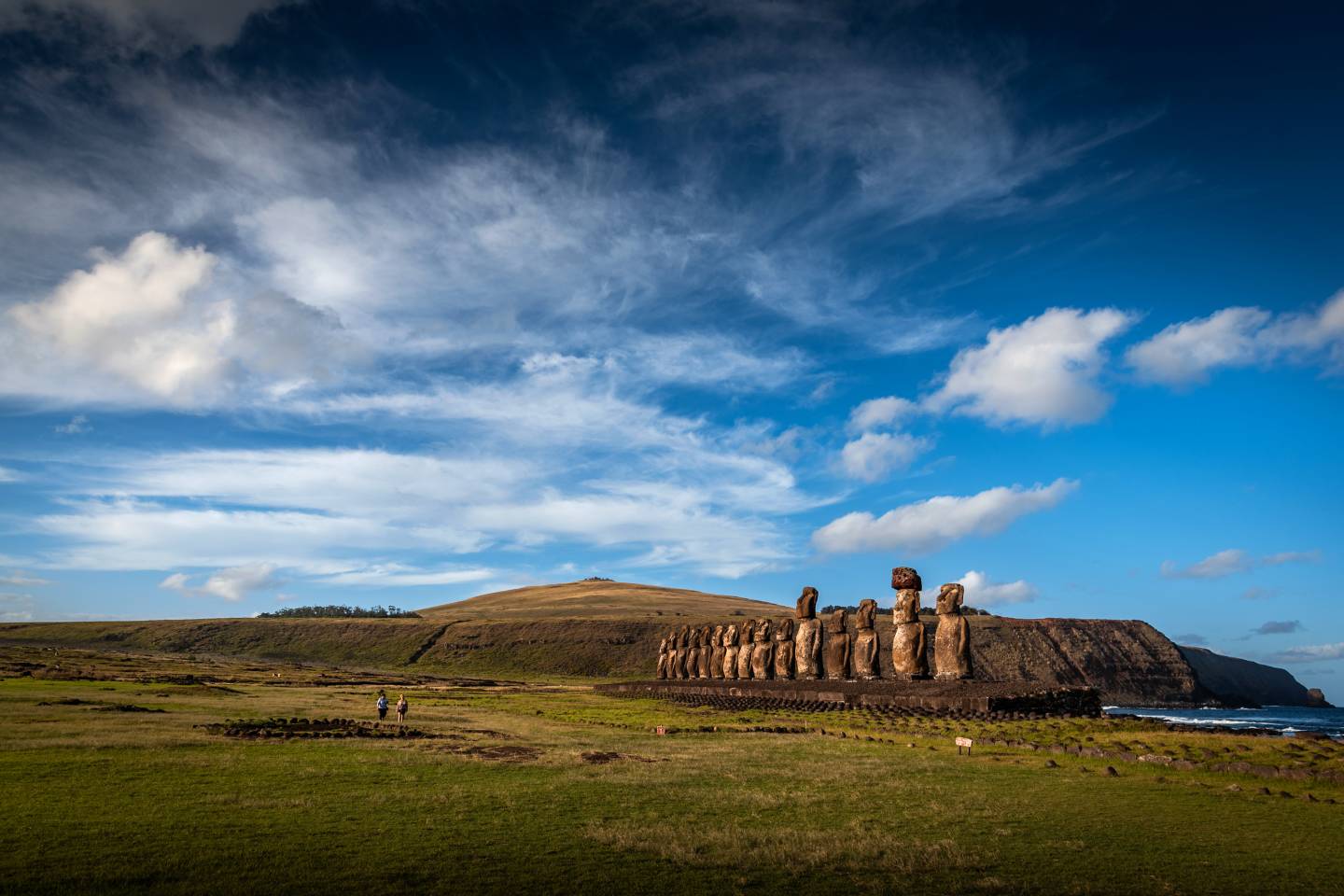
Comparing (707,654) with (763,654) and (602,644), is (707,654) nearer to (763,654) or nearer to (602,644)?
(763,654)

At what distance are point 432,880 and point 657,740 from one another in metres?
16.1

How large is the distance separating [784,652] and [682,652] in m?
16.9

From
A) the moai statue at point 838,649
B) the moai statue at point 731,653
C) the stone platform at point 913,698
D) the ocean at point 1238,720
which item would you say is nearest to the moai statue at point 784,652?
the stone platform at point 913,698

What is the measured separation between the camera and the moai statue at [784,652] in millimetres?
48188

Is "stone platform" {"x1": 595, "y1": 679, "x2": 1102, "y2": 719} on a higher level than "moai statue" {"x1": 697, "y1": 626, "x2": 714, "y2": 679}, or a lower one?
lower

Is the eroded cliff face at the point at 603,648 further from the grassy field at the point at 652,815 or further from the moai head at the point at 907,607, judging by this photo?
the grassy field at the point at 652,815

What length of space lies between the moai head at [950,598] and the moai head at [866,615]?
16.9 ft

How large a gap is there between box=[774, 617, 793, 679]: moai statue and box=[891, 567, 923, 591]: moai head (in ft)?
35.1

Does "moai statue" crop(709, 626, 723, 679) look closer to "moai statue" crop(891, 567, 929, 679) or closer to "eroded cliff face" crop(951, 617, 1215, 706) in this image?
"moai statue" crop(891, 567, 929, 679)

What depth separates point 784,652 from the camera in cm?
4869

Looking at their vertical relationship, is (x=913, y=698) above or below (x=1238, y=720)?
above

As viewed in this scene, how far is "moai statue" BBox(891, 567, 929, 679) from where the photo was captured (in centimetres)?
3787

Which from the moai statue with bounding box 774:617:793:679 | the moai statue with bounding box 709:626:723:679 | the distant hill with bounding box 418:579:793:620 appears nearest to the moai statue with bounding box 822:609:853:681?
the moai statue with bounding box 774:617:793:679

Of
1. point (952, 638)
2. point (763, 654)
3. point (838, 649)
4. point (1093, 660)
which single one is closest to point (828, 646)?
point (838, 649)
